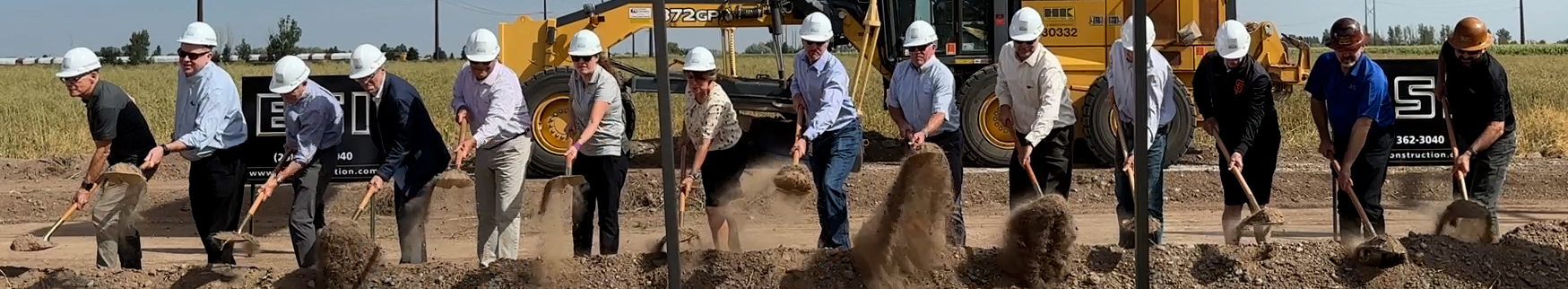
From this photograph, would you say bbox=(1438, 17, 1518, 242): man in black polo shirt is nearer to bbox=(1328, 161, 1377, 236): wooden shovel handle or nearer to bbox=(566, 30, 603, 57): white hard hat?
bbox=(1328, 161, 1377, 236): wooden shovel handle

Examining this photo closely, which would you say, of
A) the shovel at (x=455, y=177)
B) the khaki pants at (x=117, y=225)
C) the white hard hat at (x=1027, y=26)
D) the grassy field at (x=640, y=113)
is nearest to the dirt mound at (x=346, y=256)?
the shovel at (x=455, y=177)

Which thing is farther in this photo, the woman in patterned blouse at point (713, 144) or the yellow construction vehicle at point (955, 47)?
the yellow construction vehicle at point (955, 47)

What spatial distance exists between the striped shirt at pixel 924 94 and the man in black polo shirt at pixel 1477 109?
7.31ft

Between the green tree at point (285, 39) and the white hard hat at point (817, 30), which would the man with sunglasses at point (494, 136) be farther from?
the green tree at point (285, 39)

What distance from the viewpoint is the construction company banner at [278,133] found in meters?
9.14

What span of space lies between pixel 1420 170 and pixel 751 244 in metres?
6.04

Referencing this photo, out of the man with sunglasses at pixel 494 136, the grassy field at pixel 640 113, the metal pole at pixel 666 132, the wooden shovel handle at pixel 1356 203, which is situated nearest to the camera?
the metal pole at pixel 666 132

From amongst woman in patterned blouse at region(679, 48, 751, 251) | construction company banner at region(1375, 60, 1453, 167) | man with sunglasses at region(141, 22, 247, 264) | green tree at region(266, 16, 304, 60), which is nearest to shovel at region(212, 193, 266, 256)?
man with sunglasses at region(141, 22, 247, 264)

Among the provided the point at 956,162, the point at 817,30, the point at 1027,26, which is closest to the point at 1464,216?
the point at 1027,26

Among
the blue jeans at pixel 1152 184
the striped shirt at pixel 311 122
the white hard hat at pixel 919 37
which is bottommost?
the blue jeans at pixel 1152 184

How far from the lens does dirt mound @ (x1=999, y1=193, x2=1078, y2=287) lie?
18.3 feet

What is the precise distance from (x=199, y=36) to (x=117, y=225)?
1015mm

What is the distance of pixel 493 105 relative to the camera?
6.45m

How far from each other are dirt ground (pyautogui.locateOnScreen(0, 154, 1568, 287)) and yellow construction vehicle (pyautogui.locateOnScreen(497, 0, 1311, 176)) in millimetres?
549
